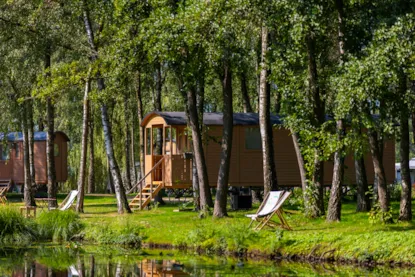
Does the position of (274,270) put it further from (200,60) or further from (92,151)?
(92,151)

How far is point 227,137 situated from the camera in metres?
20.3

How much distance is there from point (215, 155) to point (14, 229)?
9.01 meters

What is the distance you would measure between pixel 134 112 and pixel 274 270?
25.9 meters

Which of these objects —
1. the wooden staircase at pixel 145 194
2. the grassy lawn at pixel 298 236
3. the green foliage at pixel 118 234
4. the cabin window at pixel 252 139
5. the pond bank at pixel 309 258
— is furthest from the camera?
the cabin window at pixel 252 139

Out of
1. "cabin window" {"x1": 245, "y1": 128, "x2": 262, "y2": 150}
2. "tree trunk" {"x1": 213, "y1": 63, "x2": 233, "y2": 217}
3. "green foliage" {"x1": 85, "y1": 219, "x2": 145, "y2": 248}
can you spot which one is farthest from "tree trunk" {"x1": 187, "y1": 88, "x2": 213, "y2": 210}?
"cabin window" {"x1": 245, "y1": 128, "x2": 262, "y2": 150}

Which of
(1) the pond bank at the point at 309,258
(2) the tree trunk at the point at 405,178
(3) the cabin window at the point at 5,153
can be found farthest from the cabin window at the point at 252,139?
(3) the cabin window at the point at 5,153

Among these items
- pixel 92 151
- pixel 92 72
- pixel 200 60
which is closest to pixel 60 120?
pixel 92 151

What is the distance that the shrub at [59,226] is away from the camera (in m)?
18.9

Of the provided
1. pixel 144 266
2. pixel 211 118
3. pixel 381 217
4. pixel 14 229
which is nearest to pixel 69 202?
pixel 14 229

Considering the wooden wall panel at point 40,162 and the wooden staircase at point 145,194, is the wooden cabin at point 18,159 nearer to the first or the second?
the wooden wall panel at point 40,162

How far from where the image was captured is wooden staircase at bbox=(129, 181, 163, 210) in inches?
982

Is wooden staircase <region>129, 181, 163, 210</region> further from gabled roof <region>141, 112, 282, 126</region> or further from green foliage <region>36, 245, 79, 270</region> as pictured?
green foliage <region>36, 245, 79, 270</region>

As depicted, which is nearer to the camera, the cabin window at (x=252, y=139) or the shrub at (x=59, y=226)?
the shrub at (x=59, y=226)

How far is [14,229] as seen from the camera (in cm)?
1872
